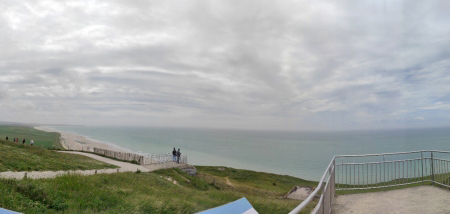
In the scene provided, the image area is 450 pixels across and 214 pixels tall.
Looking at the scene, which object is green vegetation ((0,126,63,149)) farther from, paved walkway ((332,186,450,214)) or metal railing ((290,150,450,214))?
paved walkway ((332,186,450,214))

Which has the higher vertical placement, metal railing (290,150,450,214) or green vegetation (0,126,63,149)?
metal railing (290,150,450,214)

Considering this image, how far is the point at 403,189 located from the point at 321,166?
6837 cm

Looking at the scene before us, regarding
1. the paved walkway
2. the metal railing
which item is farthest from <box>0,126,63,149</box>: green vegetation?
the paved walkway

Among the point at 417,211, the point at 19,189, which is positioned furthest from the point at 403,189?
the point at 19,189

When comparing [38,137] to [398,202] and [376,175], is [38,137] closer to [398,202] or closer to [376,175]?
[376,175]

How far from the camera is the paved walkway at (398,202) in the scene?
251 inches

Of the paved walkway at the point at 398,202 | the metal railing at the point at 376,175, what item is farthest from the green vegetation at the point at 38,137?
the paved walkway at the point at 398,202

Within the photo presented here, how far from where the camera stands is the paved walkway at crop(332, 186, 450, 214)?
6364 mm

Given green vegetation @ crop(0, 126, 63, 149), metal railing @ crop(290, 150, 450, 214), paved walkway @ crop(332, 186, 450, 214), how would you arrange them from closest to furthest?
metal railing @ crop(290, 150, 450, 214) < paved walkway @ crop(332, 186, 450, 214) < green vegetation @ crop(0, 126, 63, 149)

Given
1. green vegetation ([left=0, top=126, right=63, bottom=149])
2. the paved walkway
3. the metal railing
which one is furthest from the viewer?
green vegetation ([left=0, top=126, right=63, bottom=149])

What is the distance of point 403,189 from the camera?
8.13 m

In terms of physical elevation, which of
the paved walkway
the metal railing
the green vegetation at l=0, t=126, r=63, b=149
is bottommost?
the green vegetation at l=0, t=126, r=63, b=149

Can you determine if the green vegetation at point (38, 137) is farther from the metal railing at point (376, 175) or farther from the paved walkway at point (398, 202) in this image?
the paved walkway at point (398, 202)

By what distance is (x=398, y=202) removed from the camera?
6.93 metres
